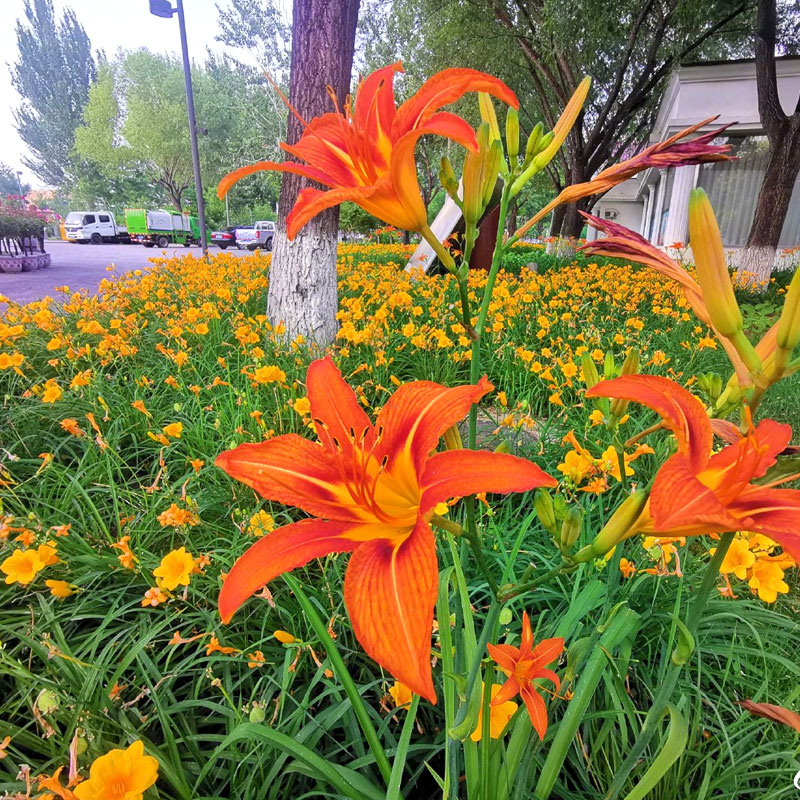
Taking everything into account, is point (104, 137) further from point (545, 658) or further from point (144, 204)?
point (545, 658)

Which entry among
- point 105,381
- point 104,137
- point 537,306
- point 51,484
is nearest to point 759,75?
point 537,306

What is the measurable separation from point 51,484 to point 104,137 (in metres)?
44.0

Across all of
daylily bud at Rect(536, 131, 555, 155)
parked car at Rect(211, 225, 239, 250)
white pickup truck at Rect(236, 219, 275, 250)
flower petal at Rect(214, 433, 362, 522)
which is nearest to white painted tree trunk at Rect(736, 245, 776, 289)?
daylily bud at Rect(536, 131, 555, 155)

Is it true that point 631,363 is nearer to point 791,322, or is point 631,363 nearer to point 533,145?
point 791,322

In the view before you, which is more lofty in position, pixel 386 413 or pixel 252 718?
pixel 386 413

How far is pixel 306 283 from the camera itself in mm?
3697

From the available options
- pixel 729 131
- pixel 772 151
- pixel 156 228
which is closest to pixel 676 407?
pixel 772 151

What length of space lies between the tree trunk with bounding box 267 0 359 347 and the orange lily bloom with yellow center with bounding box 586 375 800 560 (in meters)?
2.89

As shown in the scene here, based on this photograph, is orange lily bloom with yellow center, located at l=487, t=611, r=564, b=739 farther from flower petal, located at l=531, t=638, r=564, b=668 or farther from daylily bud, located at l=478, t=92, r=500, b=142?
daylily bud, located at l=478, t=92, r=500, b=142

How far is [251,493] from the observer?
6.68 feet

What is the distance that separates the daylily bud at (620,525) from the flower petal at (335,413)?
315 millimetres

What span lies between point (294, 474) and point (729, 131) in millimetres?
13017

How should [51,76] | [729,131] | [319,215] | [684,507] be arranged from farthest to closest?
[51,76]
[729,131]
[319,215]
[684,507]

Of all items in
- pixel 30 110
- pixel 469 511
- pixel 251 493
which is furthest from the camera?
pixel 30 110
